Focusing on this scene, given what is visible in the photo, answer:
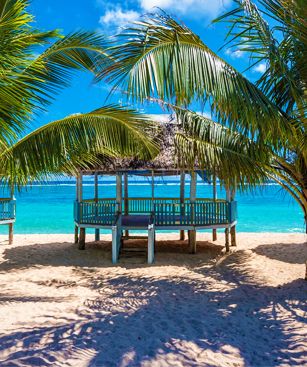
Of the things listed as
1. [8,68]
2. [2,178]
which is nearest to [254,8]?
[8,68]

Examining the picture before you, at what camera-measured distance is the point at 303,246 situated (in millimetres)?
11977

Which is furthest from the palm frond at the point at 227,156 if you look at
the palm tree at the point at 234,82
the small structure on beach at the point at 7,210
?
the small structure on beach at the point at 7,210

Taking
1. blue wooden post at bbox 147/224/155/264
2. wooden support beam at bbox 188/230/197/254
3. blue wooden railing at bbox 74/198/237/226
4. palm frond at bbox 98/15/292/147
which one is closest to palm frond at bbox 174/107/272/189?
palm frond at bbox 98/15/292/147

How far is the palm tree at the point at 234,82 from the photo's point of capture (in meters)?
4.20

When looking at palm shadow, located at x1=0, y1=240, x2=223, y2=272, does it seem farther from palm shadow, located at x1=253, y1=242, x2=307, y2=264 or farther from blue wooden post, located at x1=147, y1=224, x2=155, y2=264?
palm shadow, located at x1=253, y1=242, x2=307, y2=264

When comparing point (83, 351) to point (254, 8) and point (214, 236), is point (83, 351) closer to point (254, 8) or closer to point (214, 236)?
point (254, 8)

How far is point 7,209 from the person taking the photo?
1295 centimetres

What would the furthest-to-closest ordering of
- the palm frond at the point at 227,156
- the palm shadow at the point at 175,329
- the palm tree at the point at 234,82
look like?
1. the palm frond at the point at 227,156
2. the palm tree at the point at 234,82
3. the palm shadow at the point at 175,329

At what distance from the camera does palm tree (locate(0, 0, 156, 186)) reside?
4.27 m

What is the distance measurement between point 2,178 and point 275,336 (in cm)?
505

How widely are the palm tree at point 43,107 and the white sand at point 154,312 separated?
225cm

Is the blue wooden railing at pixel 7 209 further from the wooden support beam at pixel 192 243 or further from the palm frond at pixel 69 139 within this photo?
the palm frond at pixel 69 139

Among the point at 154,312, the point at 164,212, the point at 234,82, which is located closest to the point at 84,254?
the point at 164,212

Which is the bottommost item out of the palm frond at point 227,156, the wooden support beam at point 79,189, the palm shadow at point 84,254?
the palm shadow at point 84,254
